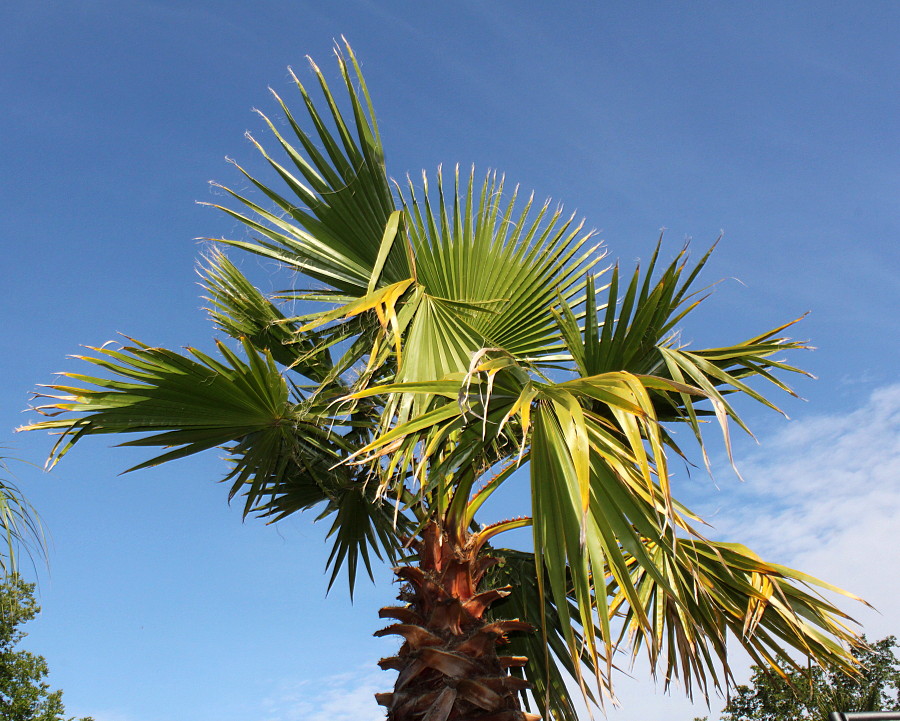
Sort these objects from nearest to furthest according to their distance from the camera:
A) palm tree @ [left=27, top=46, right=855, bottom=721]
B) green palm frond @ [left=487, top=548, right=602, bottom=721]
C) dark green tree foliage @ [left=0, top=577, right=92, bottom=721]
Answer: palm tree @ [left=27, top=46, right=855, bottom=721] < green palm frond @ [left=487, top=548, right=602, bottom=721] < dark green tree foliage @ [left=0, top=577, right=92, bottom=721]

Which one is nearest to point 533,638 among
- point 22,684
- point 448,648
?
point 448,648

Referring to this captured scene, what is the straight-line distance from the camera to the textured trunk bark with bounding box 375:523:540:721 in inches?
123

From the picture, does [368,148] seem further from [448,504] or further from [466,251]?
[448,504]

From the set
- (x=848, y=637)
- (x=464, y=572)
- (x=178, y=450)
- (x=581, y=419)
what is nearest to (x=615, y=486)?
(x=581, y=419)

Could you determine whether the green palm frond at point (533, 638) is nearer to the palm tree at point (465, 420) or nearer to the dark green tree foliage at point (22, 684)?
the palm tree at point (465, 420)

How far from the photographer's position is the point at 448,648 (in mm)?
3232

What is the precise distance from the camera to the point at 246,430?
4.04 metres

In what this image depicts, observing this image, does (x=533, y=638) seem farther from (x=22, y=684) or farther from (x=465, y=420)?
(x=22, y=684)

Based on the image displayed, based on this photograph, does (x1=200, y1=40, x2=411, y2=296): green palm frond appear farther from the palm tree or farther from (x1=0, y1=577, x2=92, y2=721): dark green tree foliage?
(x1=0, y1=577, x2=92, y2=721): dark green tree foliage

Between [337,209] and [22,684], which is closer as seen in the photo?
[337,209]

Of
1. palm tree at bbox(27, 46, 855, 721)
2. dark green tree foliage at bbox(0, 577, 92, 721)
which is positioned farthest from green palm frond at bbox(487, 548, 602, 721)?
dark green tree foliage at bbox(0, 577, 92, 721)

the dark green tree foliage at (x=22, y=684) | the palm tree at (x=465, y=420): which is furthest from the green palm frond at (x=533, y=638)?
the dark green tree foliage at (x=22, y=684)

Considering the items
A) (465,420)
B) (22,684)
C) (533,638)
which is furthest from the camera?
(22,684)

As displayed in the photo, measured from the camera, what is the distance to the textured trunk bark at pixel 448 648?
3.12 m
